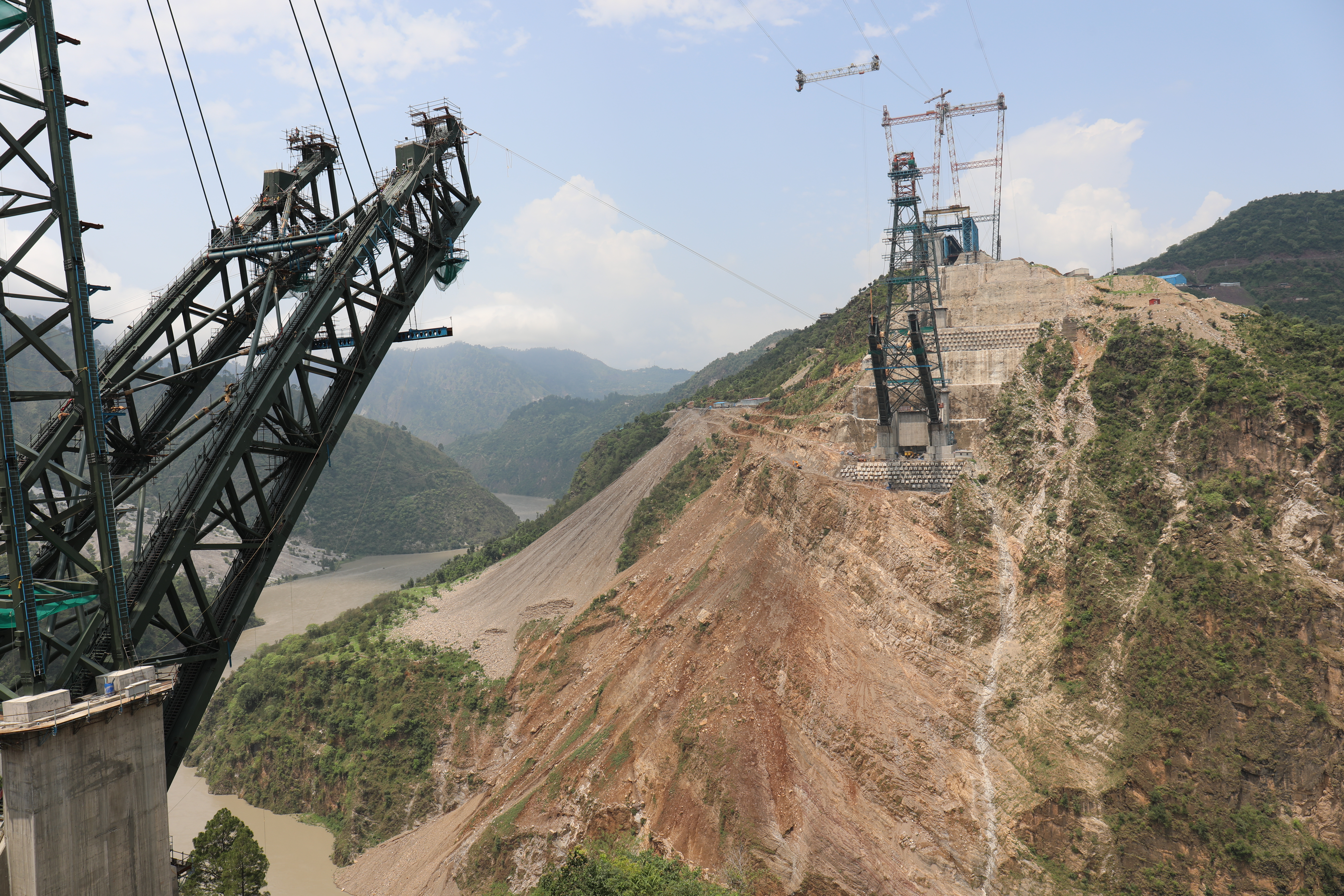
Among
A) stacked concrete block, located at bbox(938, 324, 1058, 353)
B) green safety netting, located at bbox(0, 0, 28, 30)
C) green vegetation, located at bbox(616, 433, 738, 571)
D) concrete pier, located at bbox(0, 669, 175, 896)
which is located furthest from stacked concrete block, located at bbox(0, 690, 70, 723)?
stacked concrete block, located at bbox(938, 324, 1058, 353)

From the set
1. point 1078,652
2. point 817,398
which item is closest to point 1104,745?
point 1078,652

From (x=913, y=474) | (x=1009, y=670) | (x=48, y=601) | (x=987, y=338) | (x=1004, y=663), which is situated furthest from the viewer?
(x=987, y=338)

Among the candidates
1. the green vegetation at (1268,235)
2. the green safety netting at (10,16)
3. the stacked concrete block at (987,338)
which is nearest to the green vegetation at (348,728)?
the stacked concrete block at (987,338)

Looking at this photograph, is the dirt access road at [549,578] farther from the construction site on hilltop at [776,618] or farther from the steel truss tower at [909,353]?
the steel truss tower at [909,353]

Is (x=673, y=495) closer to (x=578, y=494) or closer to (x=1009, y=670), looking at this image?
(x=578, y=494)

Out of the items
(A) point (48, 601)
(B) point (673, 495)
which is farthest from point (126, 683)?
(B) point (673, 495)

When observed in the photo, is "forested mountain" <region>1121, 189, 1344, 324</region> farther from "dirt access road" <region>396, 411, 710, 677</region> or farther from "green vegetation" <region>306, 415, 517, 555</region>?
"green vegetation" <region>306, 415, 517, 555</region>
